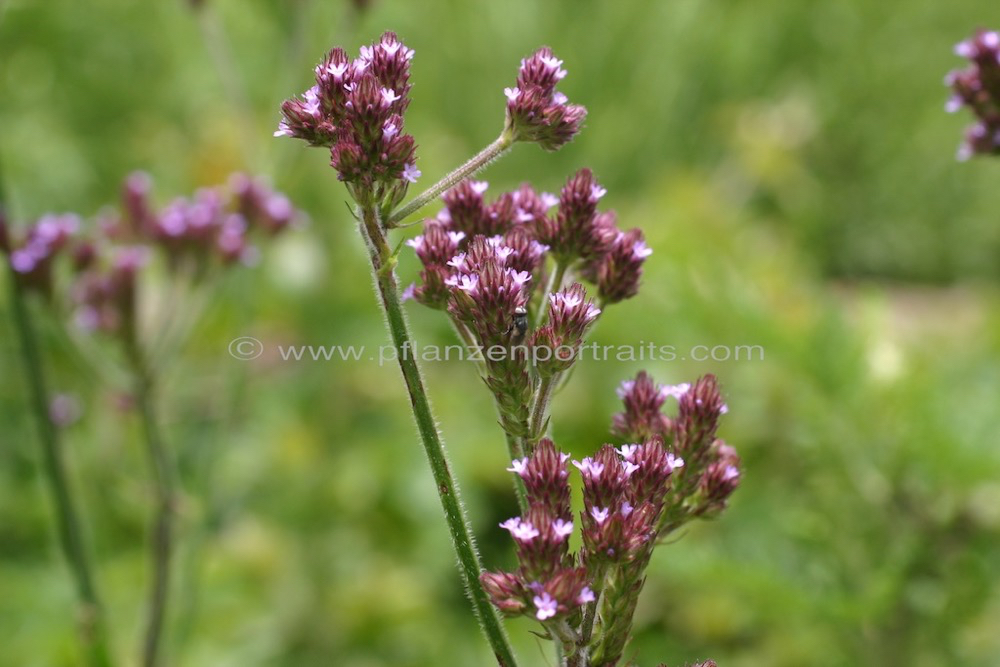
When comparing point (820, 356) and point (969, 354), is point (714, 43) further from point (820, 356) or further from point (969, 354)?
point (820, 356)

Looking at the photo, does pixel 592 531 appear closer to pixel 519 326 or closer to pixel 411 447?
pixel 519 326

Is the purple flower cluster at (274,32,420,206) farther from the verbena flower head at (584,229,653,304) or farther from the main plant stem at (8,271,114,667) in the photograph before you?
the main plant stem at (8,271,114,667)

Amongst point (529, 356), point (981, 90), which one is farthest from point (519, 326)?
A: point (981, 90)

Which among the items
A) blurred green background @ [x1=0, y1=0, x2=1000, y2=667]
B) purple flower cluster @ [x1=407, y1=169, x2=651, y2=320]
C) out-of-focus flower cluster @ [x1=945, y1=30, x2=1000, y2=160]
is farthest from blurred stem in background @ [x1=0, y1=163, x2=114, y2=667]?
out-of-focus flower cluster @ [x1=945, y1=30, x2=1000, y2=160]

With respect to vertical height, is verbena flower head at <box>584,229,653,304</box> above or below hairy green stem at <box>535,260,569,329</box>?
above

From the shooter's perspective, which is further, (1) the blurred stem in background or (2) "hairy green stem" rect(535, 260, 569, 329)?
(1) the blurred stem in background

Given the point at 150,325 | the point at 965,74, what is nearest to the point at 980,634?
the point at 965,74
